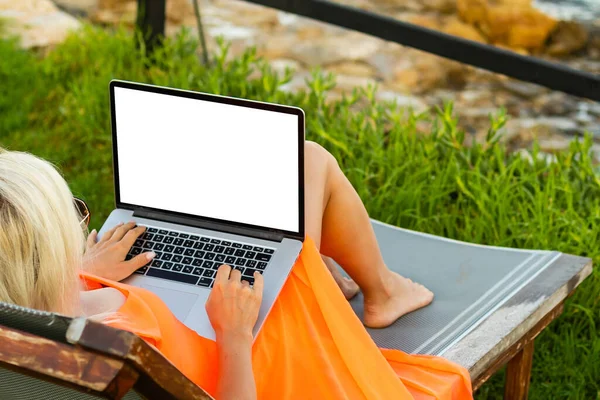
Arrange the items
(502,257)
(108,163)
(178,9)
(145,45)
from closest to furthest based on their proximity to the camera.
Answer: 1. (502,257)
2. (108,163)
3. (145,45)
4. (178,9)

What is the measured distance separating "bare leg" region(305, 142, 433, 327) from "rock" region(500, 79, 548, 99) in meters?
2.75

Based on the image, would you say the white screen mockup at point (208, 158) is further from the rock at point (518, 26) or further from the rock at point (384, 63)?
the rock at point (518, 26)

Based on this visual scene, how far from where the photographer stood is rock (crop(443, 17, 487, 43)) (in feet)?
17.5

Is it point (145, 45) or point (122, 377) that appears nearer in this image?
point (122, 377)

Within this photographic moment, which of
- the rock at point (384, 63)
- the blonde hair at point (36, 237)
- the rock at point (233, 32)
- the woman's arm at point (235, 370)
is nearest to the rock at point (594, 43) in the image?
the rock at point (384, 63)

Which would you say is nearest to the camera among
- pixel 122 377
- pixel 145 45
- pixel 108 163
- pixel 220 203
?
pixel 122 377

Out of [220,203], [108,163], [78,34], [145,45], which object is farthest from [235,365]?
[78,34]

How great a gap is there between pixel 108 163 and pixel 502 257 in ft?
5.81

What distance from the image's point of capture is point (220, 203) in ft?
6.11

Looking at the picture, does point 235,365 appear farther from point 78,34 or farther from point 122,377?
point 78,34

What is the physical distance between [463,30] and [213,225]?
12.5 ft

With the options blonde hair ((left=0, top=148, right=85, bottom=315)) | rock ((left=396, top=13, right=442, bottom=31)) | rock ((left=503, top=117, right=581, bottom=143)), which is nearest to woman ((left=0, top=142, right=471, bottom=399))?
blonde hair ((left=0, top=148, right=85, bottom=315))

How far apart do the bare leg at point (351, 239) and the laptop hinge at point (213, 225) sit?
0.08 metres

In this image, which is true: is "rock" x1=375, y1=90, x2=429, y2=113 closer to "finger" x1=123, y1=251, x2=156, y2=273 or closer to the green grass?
the green grass
